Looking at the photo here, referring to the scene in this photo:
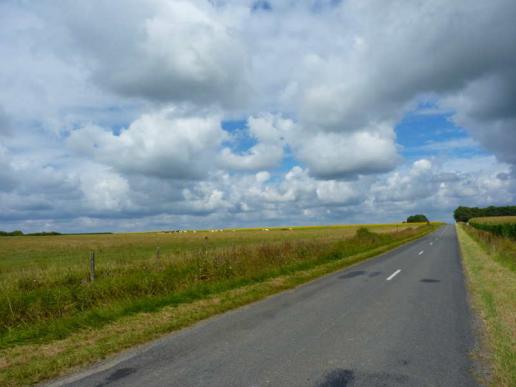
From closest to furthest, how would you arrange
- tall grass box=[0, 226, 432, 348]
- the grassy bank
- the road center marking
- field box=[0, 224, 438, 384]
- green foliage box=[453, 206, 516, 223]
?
the grassy bank
field box=[0, 224, 438, 384]
tall grass box=[0, 226, 432, 348]
the road center marking
green foliage box=[453, 206, 516, 223]

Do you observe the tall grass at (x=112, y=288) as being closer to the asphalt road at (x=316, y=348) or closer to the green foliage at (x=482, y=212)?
the asphalt road at (x=316, y=348)

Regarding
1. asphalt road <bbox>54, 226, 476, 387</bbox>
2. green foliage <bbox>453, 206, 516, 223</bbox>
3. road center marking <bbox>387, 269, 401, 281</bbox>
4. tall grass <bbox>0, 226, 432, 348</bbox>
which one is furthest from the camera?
green foliage <bbox>453, 206, 516, 223</bbox>

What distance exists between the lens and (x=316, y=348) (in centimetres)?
596

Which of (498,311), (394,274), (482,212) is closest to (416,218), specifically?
(482,212)

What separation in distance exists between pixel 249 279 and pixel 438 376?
29.0 feet

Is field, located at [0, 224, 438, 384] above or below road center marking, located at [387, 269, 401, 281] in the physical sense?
above

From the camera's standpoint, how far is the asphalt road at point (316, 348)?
4.82 m

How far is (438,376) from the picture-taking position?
4855mm

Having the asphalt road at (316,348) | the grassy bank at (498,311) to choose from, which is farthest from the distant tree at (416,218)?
the asphalt road at (316,348)

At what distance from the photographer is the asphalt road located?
4820 millimetres

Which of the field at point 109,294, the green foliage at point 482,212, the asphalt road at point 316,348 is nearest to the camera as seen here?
the asphalt road at point 316,348

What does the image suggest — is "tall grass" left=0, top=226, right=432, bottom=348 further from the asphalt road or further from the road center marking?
the road center marking

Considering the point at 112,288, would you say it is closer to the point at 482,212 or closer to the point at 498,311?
the point at 498,311

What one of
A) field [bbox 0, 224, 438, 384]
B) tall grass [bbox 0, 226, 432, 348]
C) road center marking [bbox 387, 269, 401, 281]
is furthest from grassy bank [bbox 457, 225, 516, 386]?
tall grass [bbox 0, 226, 432, 348]
